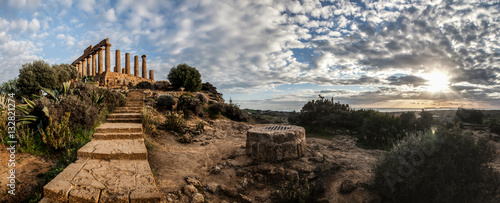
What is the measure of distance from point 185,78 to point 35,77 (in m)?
15.1

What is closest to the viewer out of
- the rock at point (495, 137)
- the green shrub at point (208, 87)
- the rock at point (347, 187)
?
the rock at point (347, 187)

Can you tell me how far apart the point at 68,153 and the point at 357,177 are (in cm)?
678

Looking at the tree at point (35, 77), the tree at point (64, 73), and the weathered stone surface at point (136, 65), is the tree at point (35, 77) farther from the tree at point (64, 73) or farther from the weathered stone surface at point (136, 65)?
the weathered stone surface at point (136, 65)

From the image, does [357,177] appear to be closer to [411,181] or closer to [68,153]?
[411,181]

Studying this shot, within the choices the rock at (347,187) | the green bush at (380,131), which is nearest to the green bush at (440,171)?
the rock at (347,187)

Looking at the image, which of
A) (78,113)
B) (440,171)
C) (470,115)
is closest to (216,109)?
(78,113)

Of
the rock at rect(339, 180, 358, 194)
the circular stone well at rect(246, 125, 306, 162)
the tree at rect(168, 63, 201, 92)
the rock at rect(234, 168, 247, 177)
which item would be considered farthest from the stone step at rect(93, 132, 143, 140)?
the tree at rect(168, 63, 201, 92)

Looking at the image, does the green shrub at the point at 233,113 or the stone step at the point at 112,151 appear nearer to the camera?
the stone step at the point at 112,151

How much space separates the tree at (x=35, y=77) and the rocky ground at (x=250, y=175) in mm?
23370

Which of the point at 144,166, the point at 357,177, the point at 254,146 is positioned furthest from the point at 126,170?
the point at 357,177

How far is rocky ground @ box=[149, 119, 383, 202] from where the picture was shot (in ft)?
15.3

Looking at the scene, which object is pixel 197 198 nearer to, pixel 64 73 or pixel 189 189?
pixel 189 189

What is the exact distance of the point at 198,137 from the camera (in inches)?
362

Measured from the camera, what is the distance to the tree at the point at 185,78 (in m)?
24.3
